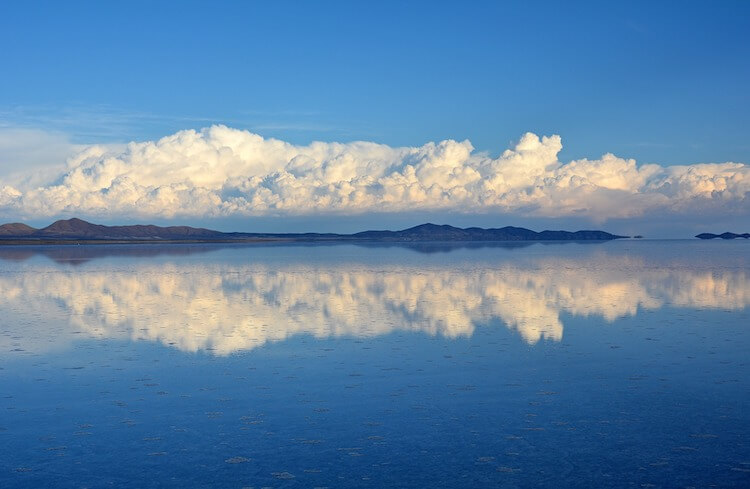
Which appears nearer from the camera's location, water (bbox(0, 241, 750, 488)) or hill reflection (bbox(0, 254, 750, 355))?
water (bbox(0, 241, 750, 488))

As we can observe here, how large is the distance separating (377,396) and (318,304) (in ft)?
56.7

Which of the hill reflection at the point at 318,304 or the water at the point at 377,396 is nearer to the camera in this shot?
the water at the point at 377,396

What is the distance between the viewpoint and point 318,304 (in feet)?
105

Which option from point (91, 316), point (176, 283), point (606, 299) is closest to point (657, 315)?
point (606, 299)

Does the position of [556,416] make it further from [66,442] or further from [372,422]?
[66,442]

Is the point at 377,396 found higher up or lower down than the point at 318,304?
lower down

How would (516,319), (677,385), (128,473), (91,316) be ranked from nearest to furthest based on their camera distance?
1. (128,473)
2. (677,385)
3. (516,319)
4. (91,316)

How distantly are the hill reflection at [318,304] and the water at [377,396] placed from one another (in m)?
0.24

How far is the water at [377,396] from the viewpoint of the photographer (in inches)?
423

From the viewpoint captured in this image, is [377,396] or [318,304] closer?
[377,396]

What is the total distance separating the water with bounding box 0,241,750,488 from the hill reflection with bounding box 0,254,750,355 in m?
0.24

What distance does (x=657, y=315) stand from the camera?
1085 inches

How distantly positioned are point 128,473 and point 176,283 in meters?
36.0

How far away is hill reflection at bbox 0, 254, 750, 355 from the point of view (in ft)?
78.3
